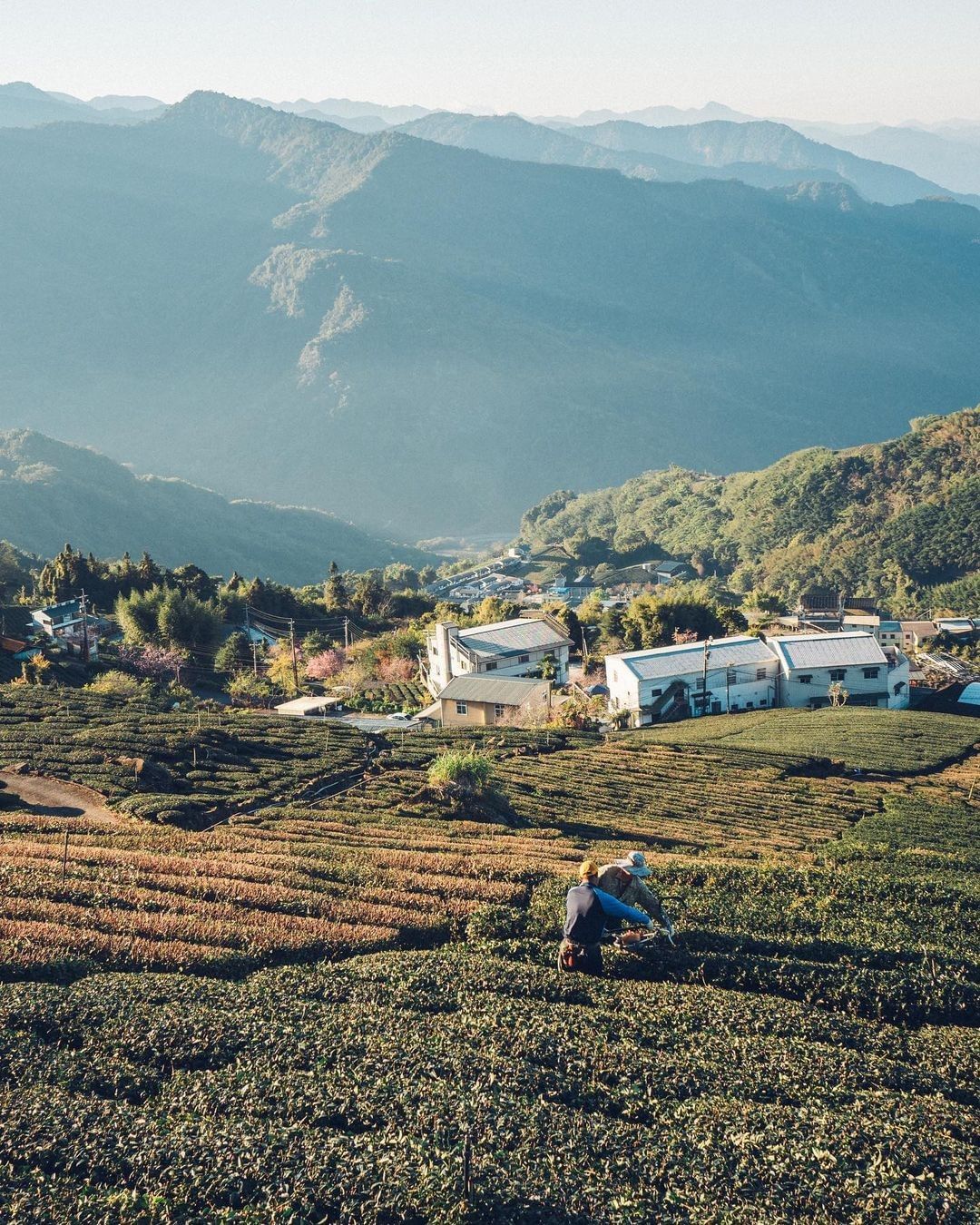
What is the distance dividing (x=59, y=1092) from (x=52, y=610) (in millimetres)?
80557

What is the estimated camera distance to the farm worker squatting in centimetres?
1845

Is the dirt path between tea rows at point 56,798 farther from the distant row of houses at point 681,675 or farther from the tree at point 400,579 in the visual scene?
the tree at point 400,579

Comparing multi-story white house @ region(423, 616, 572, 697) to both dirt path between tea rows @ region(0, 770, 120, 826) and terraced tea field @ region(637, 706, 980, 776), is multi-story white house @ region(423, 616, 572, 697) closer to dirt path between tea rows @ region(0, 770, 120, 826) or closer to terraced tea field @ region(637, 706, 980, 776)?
terraced tea field @ region(637, 706, 980, 776)

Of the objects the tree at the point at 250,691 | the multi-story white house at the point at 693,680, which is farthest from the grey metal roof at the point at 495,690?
the tree at the point at 250,691

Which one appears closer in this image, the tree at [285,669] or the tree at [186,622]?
the tree at [285,669]

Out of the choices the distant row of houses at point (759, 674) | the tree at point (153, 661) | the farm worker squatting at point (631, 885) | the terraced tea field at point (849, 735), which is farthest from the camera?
the tree at point (153, 661)

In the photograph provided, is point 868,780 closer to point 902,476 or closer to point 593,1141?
point 593,1141

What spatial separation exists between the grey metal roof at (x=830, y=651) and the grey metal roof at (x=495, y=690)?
2157 centimetres

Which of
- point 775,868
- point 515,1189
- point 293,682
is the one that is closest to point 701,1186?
point 515,1189

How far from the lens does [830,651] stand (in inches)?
3223

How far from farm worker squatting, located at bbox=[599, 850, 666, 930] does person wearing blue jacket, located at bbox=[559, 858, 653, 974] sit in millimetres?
236

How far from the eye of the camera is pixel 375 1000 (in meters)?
17.7

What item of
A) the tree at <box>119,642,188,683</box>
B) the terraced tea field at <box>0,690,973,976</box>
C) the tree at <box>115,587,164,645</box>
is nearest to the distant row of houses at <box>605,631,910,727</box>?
the terraced tea field at <box>0,690,973,976</box>

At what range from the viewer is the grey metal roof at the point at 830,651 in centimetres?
8081
